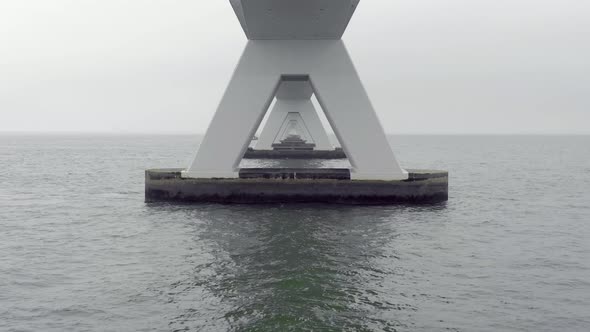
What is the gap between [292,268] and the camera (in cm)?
1274

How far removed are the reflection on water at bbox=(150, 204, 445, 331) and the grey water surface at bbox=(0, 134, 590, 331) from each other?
0.05 meters

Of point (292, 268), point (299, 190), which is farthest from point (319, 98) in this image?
point (292, 268)

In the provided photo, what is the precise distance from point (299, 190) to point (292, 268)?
10.6 metres

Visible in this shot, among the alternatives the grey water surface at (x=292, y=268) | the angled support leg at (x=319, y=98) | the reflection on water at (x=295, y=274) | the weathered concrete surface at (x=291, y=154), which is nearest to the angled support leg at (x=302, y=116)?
the weathered concrete surface at (x=291, y=154)

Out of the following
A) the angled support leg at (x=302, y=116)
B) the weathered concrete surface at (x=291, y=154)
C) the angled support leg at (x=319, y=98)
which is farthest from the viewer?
the angled support leg at (x=302, y=116)

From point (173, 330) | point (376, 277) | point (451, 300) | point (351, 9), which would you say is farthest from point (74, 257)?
point (351, 9)

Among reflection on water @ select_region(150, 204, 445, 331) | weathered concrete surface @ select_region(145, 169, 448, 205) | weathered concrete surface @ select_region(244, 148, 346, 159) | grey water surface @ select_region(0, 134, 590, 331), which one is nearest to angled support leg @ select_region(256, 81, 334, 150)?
weathered concrete surface @ select_region(244, 148, 346, 159)

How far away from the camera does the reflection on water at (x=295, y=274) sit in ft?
30.5

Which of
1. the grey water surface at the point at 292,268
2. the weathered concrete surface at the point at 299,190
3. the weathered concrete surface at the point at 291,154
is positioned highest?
the weathered concrete surface at the point at 291,154

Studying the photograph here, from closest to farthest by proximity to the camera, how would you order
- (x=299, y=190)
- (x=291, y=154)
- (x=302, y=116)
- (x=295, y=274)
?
(x=295, y=274) < (x=299, y=190) < (x=291, y=154) < (x=302, y=116)

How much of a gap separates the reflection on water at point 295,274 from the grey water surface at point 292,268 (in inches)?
1.8

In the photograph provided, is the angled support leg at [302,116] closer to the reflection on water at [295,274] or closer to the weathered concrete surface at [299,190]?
the weathered concrete surface at [299,190]

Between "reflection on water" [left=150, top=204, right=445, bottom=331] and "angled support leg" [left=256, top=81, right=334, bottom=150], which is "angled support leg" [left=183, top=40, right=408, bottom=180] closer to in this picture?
"reflection on water" [left=150, top=204, right=445, bottom=331]

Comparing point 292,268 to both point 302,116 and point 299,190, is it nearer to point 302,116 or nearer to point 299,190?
point 299,190
